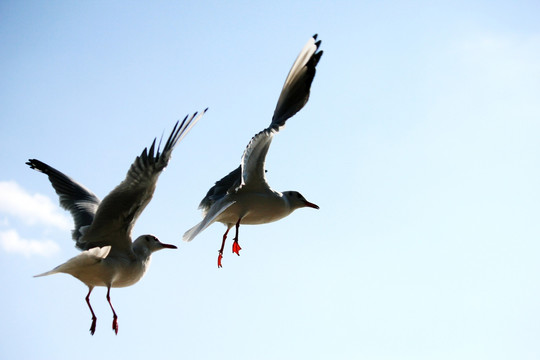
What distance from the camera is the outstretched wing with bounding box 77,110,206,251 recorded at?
5484 millimetres

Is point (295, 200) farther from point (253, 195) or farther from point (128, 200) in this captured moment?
point (128, 200)

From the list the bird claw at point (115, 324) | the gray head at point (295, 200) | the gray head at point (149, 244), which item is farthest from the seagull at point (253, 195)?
the bird claw at point (115, 324)

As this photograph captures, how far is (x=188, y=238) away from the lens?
20.7 feet

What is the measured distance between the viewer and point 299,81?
808cm

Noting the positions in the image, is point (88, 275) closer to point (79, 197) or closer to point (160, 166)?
point (160, 166)

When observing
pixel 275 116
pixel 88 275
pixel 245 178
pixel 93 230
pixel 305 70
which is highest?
pixel 305 70

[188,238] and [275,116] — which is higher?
[275,116]

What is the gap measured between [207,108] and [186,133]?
0.28 meters

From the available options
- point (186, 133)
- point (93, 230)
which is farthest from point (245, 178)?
point (93, 230)

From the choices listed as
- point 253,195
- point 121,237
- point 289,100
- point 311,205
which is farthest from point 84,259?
point 289,100

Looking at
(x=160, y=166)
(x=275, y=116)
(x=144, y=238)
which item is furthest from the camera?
(x=275, y=116)

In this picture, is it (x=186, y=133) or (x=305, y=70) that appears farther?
(x=305, y=70)

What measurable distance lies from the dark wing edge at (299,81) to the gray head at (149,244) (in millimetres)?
2121

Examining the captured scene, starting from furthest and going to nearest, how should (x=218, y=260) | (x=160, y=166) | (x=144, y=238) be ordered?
(x=218, y=260) → (x=144, y=238) → (x=160, y=166)
